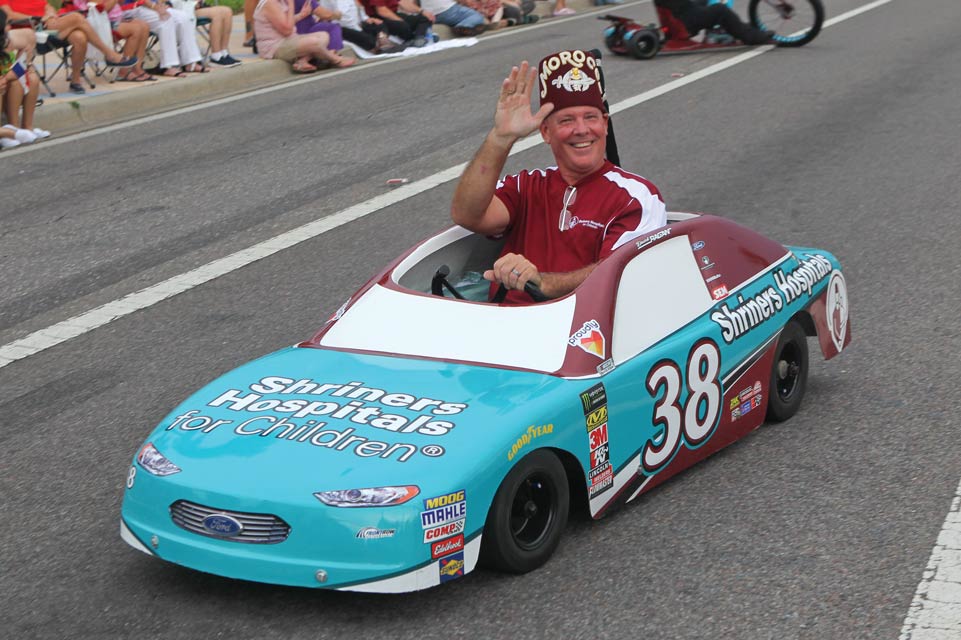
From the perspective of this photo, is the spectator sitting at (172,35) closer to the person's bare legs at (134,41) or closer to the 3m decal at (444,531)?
the person's bare legs at (134,41)

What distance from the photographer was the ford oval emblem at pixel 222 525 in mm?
4324

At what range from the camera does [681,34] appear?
719 inches

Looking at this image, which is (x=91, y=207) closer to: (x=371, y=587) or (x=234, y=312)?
(x=234, y=312)

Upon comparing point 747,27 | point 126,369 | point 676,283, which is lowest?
point 747,27

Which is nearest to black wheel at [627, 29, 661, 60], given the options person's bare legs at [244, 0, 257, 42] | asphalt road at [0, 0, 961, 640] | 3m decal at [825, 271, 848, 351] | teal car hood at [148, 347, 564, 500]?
asphalt road at [0, 0, 961, 640]

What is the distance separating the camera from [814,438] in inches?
231

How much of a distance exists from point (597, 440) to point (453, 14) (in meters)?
17.5

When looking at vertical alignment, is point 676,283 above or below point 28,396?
above

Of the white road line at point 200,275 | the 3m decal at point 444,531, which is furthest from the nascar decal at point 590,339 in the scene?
the white road line at point 200,275

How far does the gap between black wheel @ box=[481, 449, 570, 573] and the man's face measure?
1540 millimetres

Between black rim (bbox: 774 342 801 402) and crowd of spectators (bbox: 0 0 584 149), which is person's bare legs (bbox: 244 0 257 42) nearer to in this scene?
crowd of spectators (bbox: 0 0 584 149)

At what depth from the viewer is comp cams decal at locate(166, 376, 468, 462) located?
177 inches

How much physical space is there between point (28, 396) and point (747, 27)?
1334 cm

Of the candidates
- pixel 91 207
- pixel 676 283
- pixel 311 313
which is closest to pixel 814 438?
pixel 676 283
